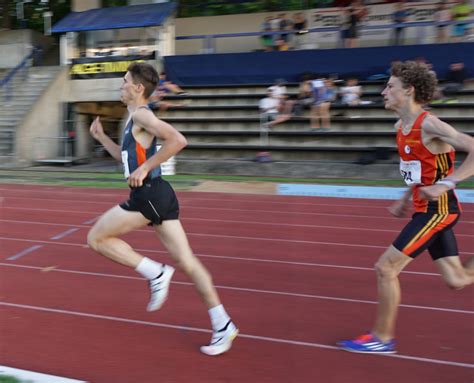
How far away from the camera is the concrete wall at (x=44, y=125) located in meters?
17.2

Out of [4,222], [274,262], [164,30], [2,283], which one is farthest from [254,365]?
[164,30]

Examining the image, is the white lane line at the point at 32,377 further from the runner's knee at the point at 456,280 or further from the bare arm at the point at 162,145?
the runner's knee at the point at 456,280

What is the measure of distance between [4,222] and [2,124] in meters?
11.4

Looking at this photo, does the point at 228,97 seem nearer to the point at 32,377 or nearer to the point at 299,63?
the point at 299,63

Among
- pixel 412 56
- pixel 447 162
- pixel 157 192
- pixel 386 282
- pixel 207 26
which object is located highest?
pixel 207 26

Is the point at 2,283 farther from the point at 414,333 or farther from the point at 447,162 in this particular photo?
the point at 447,162

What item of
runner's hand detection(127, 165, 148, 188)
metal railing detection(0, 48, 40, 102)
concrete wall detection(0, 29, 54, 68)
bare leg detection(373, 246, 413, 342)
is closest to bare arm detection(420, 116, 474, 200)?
bare leg detection(373, 246, 413, 342)

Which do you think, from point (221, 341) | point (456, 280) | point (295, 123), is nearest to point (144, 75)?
point (221, 341)

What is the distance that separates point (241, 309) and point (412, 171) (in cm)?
186

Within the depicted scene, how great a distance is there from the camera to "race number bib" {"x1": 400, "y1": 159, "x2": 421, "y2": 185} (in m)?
3.21

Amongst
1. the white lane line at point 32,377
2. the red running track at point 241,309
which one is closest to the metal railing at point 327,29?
the red running track at point 241,309

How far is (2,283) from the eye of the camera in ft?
16.4

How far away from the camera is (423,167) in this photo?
10.5 ft

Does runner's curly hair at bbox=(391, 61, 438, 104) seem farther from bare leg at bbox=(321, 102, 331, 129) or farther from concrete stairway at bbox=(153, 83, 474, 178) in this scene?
bare leg at bbox=(321, 102, 331, 129)
